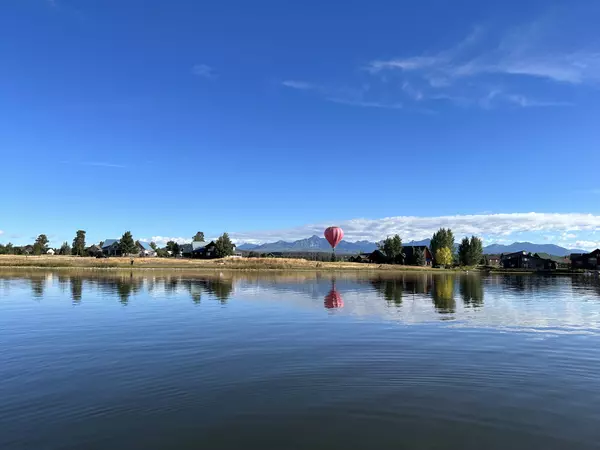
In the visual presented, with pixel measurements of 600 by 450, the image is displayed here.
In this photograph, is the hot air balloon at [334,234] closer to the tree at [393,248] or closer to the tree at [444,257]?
the tree at [393,248]

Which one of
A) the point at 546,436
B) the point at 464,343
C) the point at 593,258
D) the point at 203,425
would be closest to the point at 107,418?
the point at 203,425

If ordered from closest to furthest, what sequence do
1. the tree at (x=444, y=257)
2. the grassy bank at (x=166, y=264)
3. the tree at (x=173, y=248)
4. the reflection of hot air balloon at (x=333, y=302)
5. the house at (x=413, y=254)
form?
the reflection of hot air balloon at (x=333, y=302) < the grassy bank at (x=166, y=264) < the tree at (x=444, y=257) < the house at (x=413, y=254) < the tree at (x=173, y=248)

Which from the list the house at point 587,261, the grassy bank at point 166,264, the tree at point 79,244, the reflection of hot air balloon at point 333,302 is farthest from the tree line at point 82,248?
the house at point 587,261

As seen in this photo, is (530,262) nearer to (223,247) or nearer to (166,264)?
(223,247)

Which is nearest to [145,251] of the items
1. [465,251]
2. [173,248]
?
[173,248]

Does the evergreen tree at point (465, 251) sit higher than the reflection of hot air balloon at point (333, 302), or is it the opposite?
the evergreen tree at point (465, 251)

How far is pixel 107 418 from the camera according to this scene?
38.7 feet

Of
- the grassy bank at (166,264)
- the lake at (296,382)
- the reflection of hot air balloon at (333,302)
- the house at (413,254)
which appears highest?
the house at (413,254)

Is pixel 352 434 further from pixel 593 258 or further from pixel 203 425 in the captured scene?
pixel 593 258

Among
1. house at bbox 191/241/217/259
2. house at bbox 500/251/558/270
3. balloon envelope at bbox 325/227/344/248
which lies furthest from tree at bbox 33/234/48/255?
house at bbox 500/251/558/270

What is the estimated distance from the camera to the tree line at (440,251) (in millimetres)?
167125

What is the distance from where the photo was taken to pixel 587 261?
174m

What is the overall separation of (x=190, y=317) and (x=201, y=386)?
17.1 m

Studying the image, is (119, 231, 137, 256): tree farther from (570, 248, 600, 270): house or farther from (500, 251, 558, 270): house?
(570, 248, 600, 270): house
